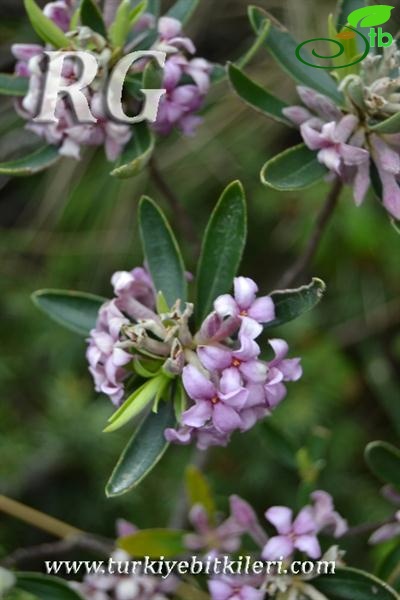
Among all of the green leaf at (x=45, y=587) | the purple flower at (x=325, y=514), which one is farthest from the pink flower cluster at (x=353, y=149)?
the green leaf at (x=45, y=587)

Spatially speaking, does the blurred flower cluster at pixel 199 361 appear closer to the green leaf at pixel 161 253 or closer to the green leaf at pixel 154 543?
the green leaf at pixel 161 253

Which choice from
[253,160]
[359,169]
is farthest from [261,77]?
[359,169]

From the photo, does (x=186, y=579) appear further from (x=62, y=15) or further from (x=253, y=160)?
(x=253, y=160)

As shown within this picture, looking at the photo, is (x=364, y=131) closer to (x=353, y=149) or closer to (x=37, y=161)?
(x=353, y=149)

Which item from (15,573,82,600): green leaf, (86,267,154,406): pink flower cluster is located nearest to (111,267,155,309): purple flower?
(86,267,154,406): pink flower cluster

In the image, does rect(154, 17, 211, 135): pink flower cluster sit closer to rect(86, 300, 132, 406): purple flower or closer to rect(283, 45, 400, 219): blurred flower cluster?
rect(283, 45, 400, 219): blurred flower cluster

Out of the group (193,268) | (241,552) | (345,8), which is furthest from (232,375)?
(193,268)
